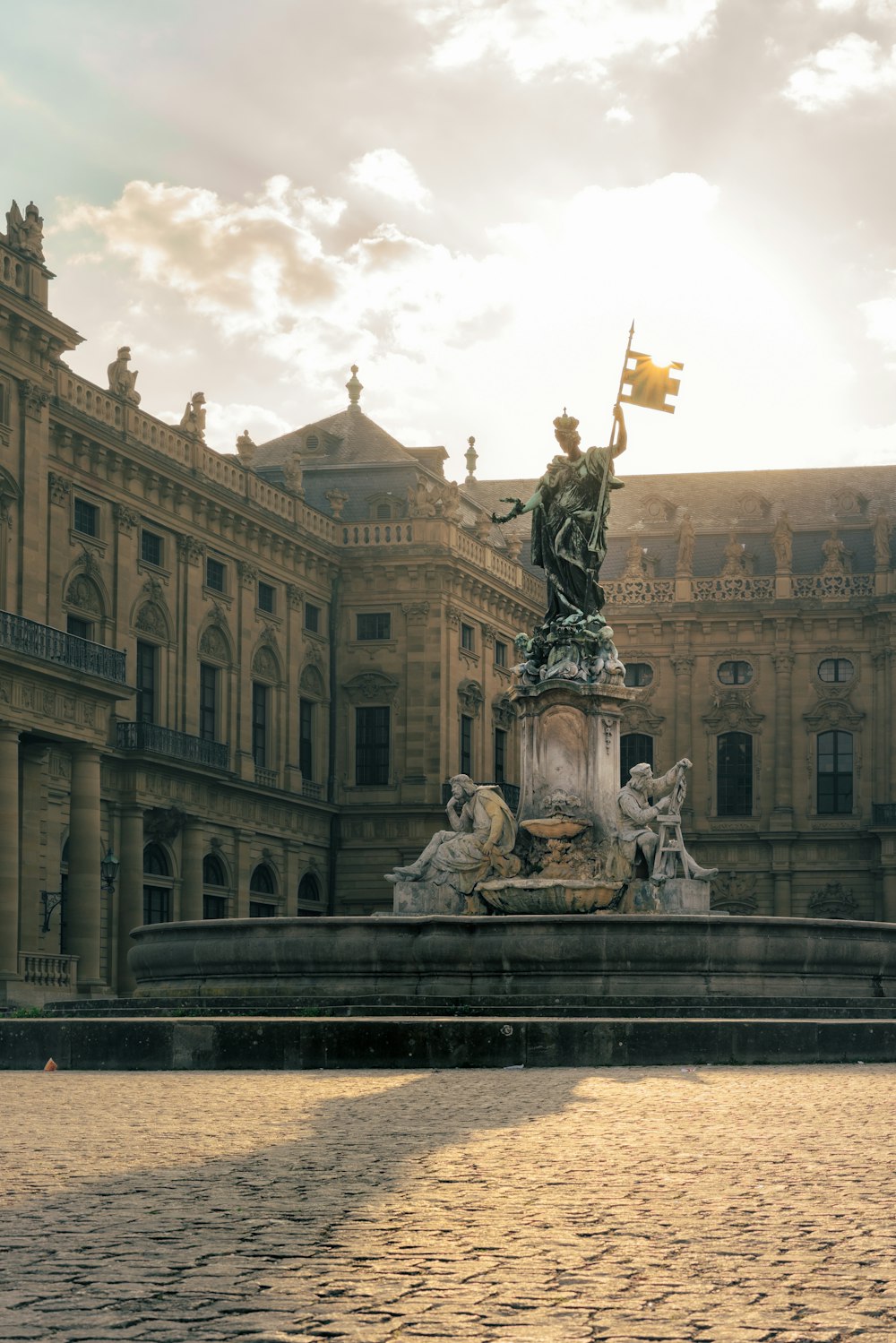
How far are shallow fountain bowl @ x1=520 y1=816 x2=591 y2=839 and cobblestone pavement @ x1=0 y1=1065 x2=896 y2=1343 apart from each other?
13.2 m

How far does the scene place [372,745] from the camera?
66938mm

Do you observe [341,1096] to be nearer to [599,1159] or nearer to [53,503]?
[599,1159]

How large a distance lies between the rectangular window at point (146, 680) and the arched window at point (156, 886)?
3.39 meters

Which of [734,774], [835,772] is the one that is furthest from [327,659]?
[835,772]

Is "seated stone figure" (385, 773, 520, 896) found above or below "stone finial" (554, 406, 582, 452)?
below


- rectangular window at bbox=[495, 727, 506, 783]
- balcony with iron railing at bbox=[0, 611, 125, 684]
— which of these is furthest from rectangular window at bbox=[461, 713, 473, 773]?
balcony with iron railing at bbox=[0, 611, 125, 684]

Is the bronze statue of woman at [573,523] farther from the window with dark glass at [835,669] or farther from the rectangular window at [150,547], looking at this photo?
the window with dark glass at [835,669]

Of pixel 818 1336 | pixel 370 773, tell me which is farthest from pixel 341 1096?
pixel 370 773

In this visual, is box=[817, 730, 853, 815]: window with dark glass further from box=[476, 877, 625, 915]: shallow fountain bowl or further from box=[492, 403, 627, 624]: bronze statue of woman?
box=[476, 877, 625, 915]: shallow fountain bowl

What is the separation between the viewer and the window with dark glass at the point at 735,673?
8094cm

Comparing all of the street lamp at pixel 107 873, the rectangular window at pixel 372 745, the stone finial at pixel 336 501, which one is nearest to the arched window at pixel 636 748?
the rectangular window at pixel 372 745

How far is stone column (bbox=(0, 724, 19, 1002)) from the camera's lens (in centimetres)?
4094

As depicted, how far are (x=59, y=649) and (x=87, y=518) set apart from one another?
755cm

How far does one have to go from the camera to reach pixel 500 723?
73.0 m
